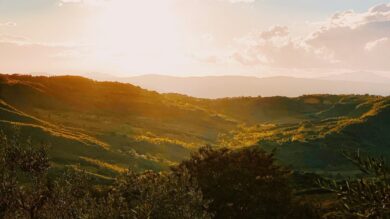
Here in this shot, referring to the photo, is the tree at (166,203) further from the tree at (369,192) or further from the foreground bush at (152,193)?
the tree at (369,192)

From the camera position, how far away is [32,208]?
137 feet

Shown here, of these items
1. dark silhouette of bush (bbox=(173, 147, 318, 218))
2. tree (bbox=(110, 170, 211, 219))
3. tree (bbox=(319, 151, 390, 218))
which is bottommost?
dark silhouette of bush (bbox=(173, 147, 318, 218))

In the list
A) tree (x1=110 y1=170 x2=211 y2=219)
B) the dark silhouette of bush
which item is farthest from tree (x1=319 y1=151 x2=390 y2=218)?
the dark silhouette of bush

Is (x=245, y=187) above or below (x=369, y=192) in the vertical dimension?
below

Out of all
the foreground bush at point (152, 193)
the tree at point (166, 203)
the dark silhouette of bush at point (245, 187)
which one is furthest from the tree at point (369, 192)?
the dark silhouette of bush at point (245, 187)

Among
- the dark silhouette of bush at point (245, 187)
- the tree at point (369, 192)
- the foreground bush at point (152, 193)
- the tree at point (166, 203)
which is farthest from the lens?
the dark silhouette of bush at point (245, 187)

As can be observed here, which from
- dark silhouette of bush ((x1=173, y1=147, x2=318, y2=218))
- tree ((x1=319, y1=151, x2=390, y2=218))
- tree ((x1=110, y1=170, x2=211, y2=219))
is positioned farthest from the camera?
dark silhouette of bush ((x1=173, y1=147, x2=318, y2=218))

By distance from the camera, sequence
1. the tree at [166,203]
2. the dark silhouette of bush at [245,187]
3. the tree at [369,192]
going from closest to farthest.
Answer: the tree at [369,192], the tree at [166,203], the dark silhouette of bush at [245,187]

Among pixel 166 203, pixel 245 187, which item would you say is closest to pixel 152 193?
pixel 166 203

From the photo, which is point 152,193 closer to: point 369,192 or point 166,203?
point 166,203

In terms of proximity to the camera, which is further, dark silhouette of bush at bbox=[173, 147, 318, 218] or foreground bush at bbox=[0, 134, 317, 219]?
dark silhouette of bush at bbox=[173, 147, 318, 218]

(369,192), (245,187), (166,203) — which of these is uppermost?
(369,192)

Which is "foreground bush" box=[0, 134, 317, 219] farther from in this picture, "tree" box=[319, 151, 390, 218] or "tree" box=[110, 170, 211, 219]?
"tree" box=[319, 151, 390, 218]

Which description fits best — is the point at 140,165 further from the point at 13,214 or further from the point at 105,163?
the point at 13,214
